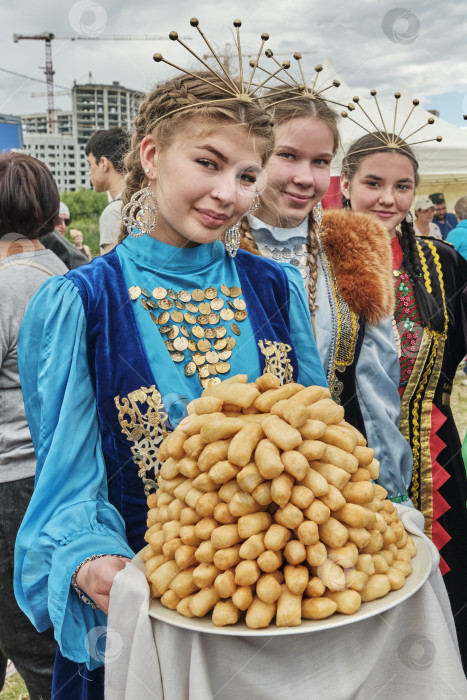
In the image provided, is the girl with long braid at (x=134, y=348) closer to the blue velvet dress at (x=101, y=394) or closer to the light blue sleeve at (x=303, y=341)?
the blue velvet dress at (x=101, y=394)

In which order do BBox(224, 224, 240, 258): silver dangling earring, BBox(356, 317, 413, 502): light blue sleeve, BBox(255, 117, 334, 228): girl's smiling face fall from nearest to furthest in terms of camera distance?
BBox(224, 224, 240, 258): silver dangling earring, BBox(255, 117, 334, 228): girl's smiling face, BBox(356, 317, 413, 502): light blue sleeve

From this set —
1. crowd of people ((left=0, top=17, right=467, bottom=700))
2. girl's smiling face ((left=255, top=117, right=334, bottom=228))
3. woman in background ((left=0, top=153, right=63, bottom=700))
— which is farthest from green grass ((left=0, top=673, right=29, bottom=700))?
girl's smiling face ((left=255, top=117, right=334, bottom=228))

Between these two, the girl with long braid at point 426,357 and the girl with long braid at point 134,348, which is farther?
the girl with long braid at point 426,357

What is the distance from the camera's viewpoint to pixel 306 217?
87.7 inches

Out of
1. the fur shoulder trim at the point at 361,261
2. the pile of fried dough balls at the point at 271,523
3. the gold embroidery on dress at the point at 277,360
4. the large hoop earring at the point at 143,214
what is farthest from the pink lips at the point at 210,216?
the fur shoulder trim at the point at 361,261

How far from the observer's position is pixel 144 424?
1.39 m

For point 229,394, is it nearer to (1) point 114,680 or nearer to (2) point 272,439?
(2) point 272,439

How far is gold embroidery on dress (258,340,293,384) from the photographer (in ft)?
4.96

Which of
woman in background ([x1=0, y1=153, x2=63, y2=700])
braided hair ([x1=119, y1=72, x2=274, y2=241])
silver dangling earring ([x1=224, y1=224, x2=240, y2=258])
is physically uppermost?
braided hair ([x1=119, y1=72, x2=274, y2=241])

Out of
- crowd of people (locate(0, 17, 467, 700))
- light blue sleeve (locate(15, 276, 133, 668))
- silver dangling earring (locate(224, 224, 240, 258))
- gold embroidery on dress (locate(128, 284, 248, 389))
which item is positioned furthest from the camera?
silver dangling earring (locate(224, 224, 240, 258))

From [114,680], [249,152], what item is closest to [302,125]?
[249,152]

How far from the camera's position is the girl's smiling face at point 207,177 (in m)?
1.35

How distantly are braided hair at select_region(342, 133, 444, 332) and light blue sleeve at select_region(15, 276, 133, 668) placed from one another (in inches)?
61.5

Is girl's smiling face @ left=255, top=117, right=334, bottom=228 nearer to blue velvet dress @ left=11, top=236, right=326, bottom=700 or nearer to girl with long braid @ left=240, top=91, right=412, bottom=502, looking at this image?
girl with long braid @ left=240, top=91, right=412, bottom=502
